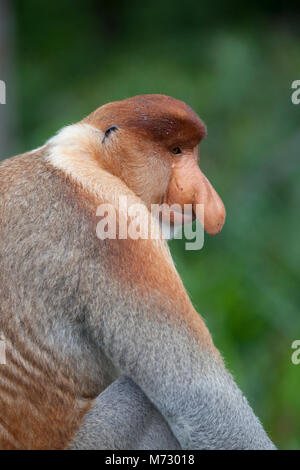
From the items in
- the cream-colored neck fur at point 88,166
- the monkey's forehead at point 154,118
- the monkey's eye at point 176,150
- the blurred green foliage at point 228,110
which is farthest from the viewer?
the blurred green foliage at point 228,110

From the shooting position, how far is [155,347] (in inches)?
99.3

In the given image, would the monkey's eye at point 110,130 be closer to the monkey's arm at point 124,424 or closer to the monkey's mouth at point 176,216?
the monkey's mouth at point 176,216

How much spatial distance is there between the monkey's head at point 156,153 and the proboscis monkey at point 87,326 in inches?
4.3

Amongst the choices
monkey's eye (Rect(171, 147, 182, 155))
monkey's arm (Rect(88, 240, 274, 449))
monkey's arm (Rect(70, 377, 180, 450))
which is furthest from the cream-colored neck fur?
monkey's arm (Rect(70, 377, 180, 450))

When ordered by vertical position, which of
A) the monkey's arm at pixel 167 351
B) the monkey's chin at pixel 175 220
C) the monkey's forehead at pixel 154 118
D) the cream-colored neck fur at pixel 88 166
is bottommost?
the monkey's arm at pixel 167 351

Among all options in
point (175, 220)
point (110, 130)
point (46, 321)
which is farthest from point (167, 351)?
point (110, 130)

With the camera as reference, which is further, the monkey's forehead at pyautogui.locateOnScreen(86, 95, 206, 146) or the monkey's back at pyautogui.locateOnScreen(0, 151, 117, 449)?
the monkey's forehead at pyautogui.locateOnScreen(86, 95, 206, 146)

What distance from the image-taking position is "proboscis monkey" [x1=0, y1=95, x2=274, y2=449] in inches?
99.8

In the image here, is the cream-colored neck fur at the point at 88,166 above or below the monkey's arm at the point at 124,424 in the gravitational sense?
above

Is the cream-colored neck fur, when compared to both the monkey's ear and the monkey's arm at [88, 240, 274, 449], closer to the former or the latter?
the monkey's ear

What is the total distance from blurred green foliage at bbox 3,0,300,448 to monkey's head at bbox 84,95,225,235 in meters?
2.17

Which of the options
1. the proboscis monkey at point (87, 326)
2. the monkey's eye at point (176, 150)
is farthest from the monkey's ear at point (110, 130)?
the monkey's eye at point (176, 150)

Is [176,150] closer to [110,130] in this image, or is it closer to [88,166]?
[110,130]

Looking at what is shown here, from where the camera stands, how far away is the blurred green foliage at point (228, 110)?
5312 mm
